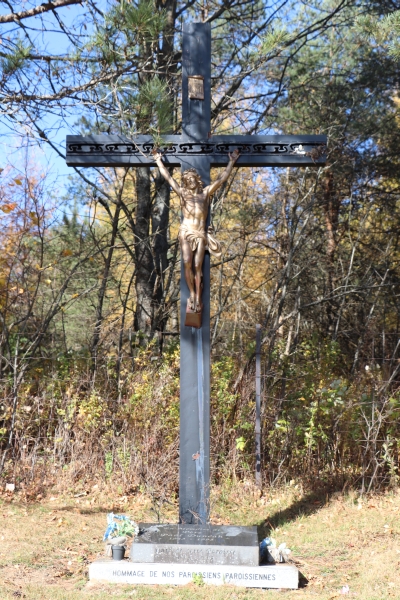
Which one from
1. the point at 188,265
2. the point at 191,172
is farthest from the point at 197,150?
the point at 188,265

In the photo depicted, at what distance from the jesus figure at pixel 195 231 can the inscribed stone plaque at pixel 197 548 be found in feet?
5.36

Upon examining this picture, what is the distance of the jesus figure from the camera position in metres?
5.34

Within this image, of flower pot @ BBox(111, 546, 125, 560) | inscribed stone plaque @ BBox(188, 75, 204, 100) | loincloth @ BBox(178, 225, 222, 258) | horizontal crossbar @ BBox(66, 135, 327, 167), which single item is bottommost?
flower pot @ BBox(111, 546, 125, 560)

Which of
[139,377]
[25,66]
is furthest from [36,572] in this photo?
[25,66]

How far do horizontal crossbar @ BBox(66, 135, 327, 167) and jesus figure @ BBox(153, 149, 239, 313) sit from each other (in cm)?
19

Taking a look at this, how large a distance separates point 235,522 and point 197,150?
11.2ft

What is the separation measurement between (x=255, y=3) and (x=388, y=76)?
2.46 metres

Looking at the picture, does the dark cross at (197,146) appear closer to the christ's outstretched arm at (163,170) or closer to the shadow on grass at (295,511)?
the christ's outstretched arm at (163,170)

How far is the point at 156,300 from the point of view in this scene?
31.0ft

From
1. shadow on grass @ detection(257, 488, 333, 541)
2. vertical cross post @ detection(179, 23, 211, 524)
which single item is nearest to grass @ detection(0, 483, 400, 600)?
shadow on grass @ detection(257, 488, 333, 541)

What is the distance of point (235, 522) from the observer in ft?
21.5

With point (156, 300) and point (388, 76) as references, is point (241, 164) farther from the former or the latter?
point (388, 76)

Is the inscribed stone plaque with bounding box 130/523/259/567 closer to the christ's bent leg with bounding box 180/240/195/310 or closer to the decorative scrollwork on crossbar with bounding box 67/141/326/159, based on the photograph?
the christ's bent leg with bounding box 180/240/195/310

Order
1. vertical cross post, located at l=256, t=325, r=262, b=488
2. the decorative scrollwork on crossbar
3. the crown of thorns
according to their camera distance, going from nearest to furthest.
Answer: the crown of thorns
the decorative scrollwork on crossbar
vertical cross post, located at l=256, t=325, r=262, b=488
